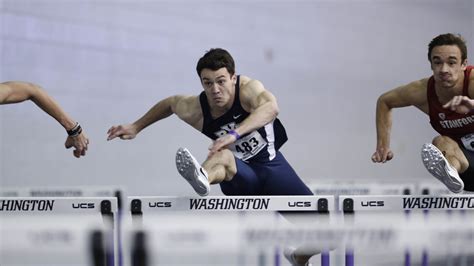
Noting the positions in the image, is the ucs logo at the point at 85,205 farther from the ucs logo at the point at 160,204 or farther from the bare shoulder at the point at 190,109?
the bare shoulder at the point at 190,109

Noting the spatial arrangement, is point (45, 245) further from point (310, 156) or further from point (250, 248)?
point (310, 156)

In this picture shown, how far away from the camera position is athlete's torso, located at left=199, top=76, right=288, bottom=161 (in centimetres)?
399

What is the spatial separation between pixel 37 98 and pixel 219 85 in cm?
106

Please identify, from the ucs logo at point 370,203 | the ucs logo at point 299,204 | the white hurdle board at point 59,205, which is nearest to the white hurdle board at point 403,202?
the ucs logo at point 370,203

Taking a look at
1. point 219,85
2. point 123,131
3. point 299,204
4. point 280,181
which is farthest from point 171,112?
point 299,204

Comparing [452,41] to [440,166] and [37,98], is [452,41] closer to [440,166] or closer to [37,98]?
[440,166]

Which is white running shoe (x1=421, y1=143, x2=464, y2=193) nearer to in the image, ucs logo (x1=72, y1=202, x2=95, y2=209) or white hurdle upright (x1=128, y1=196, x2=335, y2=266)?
white hurdle upright (x1=128, y1=196, x2=335, y2=266)

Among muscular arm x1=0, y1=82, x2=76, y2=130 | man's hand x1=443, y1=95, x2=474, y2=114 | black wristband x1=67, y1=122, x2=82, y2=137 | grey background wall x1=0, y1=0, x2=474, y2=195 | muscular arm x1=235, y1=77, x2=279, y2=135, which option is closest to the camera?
man's hand x1=443, y1=95, x2=474, y2=114

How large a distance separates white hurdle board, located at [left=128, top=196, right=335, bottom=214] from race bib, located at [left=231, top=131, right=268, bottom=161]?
440 mm

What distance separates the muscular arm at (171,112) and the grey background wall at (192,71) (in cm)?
112

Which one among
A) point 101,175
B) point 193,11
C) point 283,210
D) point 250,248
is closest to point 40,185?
point 101,175

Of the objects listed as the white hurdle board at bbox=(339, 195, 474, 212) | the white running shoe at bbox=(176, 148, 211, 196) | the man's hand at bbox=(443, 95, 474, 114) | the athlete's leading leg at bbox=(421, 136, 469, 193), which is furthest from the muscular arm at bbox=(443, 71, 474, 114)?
the white running shoe at bbox=(176, 148, 211, 196)

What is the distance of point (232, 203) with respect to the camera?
11.8ft

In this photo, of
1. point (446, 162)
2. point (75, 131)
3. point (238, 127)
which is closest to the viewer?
point (446, 162)
